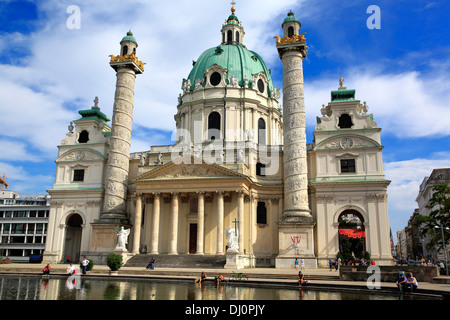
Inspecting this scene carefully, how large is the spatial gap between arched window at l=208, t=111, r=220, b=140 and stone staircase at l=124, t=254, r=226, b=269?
16.1 m

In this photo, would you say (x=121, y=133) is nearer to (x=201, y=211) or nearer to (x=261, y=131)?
(x=201, y=211)

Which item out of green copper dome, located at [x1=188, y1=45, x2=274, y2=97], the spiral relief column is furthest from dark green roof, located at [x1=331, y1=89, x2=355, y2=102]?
the spiral relief column

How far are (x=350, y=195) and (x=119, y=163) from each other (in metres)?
22.9

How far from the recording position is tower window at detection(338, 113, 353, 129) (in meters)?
39.5

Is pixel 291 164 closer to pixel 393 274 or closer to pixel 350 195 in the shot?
pixel 350 195

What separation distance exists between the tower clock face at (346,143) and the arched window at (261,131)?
10689mm

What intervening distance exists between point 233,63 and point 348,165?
19.7 m

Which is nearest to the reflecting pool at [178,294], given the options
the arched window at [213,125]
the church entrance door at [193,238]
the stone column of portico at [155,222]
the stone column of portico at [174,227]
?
the stone column of portico at [174,227]

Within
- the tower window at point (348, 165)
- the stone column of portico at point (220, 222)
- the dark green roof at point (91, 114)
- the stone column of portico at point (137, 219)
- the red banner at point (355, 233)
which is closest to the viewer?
the stone column of portico at point (220, 222)

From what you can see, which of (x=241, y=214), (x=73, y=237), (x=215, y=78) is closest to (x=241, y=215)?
(x=241, y=214)

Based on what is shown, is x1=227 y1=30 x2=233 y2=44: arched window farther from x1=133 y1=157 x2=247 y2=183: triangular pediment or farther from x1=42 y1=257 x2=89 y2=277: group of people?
x1=42 y1=257 x2=89 y2=277: group of people

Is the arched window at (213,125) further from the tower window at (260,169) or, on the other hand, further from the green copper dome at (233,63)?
the tower window at (260,169)

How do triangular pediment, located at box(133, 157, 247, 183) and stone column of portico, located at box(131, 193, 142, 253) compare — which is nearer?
triangular pediment, located at box(133, 157, 247, 183)

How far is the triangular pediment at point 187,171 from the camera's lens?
36.5 m
